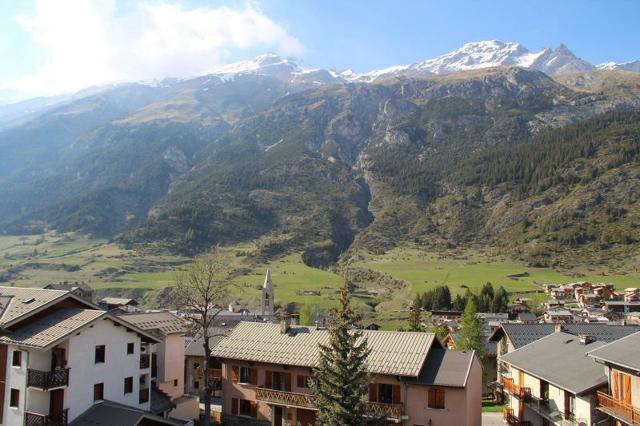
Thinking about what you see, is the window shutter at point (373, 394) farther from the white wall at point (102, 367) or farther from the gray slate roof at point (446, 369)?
the white wall at point (102, 367)

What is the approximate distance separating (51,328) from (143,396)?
9.14m

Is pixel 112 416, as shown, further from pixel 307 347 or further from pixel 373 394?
pixel 373 394

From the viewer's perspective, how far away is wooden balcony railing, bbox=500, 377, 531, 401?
44219 mm

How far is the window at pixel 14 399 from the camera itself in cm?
3665

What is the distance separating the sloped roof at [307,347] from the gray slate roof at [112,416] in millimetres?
9706

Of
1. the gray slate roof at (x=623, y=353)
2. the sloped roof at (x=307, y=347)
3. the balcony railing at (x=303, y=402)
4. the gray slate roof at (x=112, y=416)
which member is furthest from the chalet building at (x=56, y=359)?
the gray slate roof at (x=623, y=353)

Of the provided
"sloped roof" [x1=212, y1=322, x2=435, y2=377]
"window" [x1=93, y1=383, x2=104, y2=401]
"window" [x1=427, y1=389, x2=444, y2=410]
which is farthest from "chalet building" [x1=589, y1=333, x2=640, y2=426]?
"window" [x1=93, y1=383, x2=104, y2=401]

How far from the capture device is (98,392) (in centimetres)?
3862

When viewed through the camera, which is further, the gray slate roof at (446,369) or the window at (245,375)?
the window at (245,375)

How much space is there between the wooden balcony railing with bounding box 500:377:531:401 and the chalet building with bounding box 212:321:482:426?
368 cm

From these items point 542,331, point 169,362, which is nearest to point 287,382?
point 169,362

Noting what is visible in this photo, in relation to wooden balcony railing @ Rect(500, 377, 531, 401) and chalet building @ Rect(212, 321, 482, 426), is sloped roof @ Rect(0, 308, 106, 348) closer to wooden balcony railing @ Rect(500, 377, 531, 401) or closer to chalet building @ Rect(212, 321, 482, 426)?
chalet building @ Rect(212, 321, 482, 426)

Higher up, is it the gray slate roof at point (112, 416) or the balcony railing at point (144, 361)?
the balcony railing at point (144, 361)

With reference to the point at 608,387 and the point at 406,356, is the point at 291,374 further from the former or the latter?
the point at 608,387
